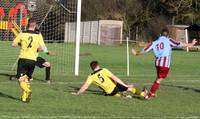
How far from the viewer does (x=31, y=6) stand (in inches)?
1270

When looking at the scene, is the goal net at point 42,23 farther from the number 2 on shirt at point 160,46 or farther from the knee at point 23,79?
the knee at point 23,79

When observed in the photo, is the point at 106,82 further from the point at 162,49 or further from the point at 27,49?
the point at 27,49

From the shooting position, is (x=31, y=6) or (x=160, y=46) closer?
(x=160, y=46)

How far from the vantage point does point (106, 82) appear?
15.3 metres

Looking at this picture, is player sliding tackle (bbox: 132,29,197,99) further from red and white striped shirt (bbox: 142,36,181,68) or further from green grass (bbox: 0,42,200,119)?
green grass (bbox: 0,42,200,119)

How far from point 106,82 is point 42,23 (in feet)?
73.9

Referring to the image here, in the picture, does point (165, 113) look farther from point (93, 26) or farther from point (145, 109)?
point (93, 26)

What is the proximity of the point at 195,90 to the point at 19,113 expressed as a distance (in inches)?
316

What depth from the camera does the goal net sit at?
1150 inches

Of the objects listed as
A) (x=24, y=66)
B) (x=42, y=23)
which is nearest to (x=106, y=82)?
(x=24, y=66)

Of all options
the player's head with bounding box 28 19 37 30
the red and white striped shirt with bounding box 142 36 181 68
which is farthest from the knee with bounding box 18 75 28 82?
the red and white striped shirt with bounding box 142 36 181 68

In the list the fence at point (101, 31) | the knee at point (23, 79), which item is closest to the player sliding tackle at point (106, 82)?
the knee at point (23, 79)

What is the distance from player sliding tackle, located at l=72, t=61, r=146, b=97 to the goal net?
11.1 m

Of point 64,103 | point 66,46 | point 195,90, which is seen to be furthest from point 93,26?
point 64,103
